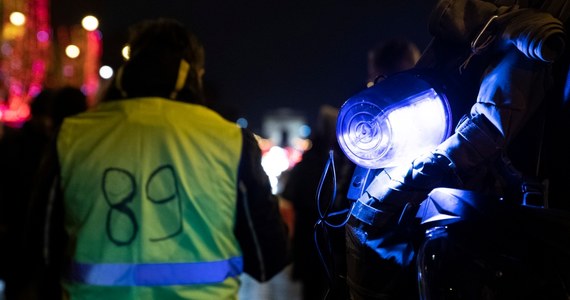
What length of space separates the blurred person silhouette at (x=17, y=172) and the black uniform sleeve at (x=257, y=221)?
2120mm

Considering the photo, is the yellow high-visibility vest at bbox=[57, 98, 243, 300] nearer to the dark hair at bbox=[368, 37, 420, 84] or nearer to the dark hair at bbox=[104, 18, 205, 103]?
the dark hair at bbox=[104, 18, 205, 103]

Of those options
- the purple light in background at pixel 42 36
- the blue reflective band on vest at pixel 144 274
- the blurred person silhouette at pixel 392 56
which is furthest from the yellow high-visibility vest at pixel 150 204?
the purple light in background at pixel 42 36

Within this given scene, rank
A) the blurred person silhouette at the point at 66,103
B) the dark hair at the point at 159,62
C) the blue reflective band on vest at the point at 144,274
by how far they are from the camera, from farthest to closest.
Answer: the blurred person silhouette at the point at 66,103, the dark hair at the point at 159,62, the blue reflective band on vest at the point at 144,274

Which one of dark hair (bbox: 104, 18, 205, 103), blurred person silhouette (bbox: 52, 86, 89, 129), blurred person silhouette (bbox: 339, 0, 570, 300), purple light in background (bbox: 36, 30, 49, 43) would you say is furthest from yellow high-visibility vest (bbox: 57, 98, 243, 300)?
purple light in background (bbox: 36, 30, 49, 43)

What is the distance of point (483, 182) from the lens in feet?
5.80

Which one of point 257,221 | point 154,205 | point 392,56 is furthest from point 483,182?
point 392,56

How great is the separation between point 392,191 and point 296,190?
12.7 feet

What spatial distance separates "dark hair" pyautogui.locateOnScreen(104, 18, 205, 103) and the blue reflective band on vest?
0.67 meters

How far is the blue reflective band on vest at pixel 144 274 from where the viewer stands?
254 centimetres

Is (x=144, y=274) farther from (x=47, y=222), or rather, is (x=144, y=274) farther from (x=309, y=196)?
(x=309, y=196)

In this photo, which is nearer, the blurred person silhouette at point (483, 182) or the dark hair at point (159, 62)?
the blurred person silhouette at point (483, 182)

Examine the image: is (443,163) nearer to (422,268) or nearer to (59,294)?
(422,268)

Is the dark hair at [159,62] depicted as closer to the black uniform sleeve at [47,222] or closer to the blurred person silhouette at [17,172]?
the black uniform sleeve at [47,222]

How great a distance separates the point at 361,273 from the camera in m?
1.93
